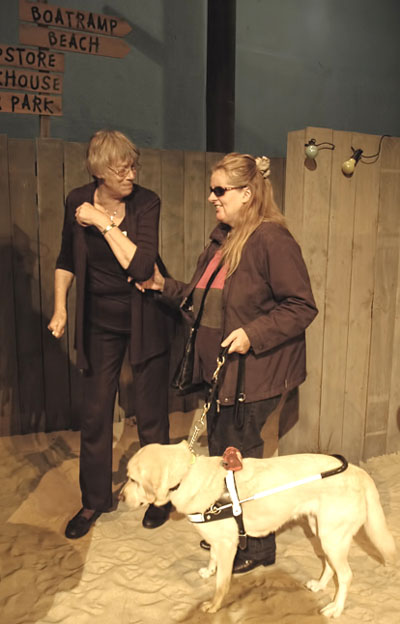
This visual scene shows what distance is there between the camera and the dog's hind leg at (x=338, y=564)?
2.38 meters

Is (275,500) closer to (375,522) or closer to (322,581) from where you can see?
(375,522)

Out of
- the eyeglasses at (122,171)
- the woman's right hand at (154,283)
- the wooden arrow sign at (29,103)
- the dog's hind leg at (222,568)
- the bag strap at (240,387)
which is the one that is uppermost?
the wooden arrow sign at (29,103)

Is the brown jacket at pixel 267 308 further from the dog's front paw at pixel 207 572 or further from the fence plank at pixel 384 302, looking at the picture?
the fence plank at pixel 384 302

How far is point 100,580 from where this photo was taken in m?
2.75

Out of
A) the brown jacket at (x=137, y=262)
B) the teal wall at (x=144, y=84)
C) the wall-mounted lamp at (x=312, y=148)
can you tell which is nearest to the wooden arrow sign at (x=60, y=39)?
the brown jacket at (x=137, y=262)

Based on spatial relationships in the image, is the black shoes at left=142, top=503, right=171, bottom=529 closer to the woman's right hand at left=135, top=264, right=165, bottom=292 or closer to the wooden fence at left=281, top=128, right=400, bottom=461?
the wooden fence at left=281, top=128, right=400, bottom=461

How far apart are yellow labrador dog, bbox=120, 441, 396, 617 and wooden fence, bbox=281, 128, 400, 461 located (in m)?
1.40

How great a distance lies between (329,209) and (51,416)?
2740 millimetres

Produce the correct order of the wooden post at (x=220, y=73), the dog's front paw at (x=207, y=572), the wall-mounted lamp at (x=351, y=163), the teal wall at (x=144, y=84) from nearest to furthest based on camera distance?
the dog's front paw at (x=207, y=572) → the wall-mounted lamp at (x=351, y=163) → the wooden post at (x=220, y=73) → the teal wall at (x=144, y=84)

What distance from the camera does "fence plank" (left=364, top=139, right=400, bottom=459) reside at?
12.3 ft

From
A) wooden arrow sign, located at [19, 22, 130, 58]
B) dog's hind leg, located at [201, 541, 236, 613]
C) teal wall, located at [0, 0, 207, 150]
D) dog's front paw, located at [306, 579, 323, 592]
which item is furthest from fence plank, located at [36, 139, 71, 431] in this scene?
teal wall, located at [0, 0, 207, 150]

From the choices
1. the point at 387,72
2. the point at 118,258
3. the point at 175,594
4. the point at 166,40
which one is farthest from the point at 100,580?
the point at 387,72

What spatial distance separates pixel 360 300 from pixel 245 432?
1.68 meters

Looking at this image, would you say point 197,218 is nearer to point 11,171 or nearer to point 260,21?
point 11,171
